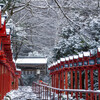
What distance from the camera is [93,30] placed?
13.5 m

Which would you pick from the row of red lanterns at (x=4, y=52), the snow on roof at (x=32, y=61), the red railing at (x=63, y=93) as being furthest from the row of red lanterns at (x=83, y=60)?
the snow on roof at (x=32, y=61)

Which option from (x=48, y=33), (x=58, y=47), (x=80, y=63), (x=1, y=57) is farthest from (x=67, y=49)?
(x=48, y=33)

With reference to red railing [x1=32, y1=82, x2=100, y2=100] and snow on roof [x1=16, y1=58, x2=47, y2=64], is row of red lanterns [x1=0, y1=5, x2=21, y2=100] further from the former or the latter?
snow on roof [x1=16, y1=58, x2=47, y2=64]

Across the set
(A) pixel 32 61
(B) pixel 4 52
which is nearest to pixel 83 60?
(B) pixel 4 52

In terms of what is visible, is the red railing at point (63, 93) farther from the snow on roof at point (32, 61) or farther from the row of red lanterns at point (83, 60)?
the snow on roof at point (32, 61)

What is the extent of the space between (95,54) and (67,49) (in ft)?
27.6

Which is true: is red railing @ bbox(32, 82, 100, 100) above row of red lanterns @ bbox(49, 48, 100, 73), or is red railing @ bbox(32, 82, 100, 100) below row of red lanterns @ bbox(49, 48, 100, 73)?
below

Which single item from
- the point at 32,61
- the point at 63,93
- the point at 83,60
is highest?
the point at 32,61

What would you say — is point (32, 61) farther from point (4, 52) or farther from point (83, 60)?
point (4, 52)

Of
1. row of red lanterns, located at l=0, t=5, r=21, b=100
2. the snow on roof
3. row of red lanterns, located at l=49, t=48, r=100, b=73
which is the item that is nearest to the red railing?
row of red lanterns, located at l=49, t=48, r=100, b=73

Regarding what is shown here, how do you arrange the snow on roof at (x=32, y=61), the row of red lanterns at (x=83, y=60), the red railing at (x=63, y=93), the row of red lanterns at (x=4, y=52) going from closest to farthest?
the red railing at (x=63, y=93) → the row of red lanterns at (x=4, y=52) → the row of red lanterns at (x=83, y=60) → the snow on roof at (x=32, y=61)

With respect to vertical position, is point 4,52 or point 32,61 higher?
point 4,52

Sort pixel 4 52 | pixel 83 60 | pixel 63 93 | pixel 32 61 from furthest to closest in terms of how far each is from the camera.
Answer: pixel 32 61 → pixel 83 60 → pixel 63 93 → pixel 4 52

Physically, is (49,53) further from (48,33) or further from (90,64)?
(90,64)
